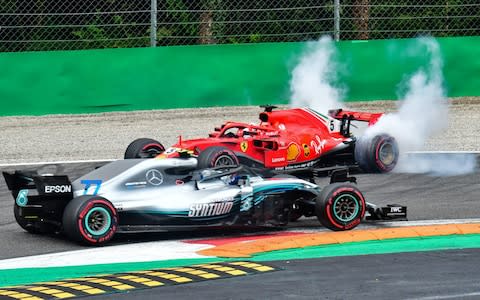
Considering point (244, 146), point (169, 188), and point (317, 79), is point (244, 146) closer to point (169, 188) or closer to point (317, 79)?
point (169, 188)

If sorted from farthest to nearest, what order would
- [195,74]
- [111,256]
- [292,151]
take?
[195,74]
[292,151]
[111,256]

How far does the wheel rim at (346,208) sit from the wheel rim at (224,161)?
2047 mm

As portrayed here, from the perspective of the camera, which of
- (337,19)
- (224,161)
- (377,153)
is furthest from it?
(337,19)

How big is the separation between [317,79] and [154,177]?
855 centimetres

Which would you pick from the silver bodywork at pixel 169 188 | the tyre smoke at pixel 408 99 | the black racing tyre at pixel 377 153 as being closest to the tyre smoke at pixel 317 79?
the tyre smoke at pixel 408 99

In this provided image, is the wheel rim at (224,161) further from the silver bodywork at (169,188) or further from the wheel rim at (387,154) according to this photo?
the wheel rim at (387,154)

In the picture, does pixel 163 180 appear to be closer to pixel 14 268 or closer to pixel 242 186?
pixel 242 186

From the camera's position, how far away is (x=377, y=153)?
62.3 feet

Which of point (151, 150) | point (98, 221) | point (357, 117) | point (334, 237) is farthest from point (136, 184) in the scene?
point (357, 117)

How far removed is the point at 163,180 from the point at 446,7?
41.2 ft

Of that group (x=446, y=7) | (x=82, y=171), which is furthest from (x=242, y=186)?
(x=446, y=7)

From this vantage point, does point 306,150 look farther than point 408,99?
No

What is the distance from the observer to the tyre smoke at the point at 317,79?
21.7m

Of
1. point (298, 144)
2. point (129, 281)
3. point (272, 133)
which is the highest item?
point (272, 133)
